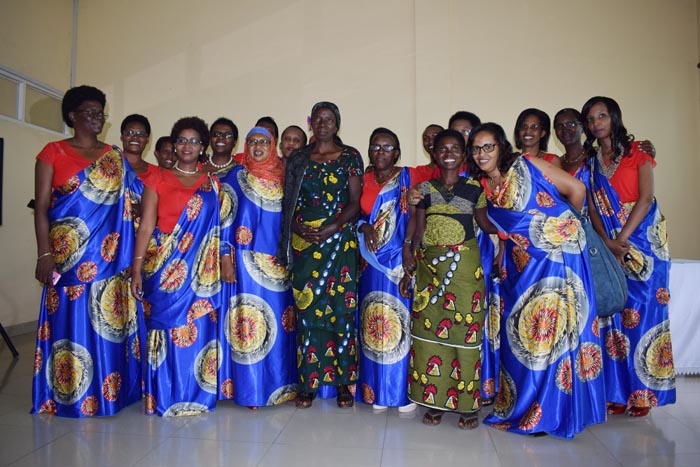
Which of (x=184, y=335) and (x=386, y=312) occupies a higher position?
(x=386, y=312)

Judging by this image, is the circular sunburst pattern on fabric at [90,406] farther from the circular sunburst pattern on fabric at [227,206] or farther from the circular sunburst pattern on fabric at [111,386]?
the circular sunburst pattern on fabric at [227,206]

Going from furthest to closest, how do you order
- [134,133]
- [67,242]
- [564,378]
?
[134,133]
[67,242]
[564,378]

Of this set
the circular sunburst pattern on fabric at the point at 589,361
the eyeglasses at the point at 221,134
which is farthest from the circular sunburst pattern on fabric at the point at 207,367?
the circular sunburst pattern on fabric at the point at 589,361

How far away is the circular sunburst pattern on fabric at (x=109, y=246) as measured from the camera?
2.76 m

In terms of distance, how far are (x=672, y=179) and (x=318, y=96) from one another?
3.92 meters

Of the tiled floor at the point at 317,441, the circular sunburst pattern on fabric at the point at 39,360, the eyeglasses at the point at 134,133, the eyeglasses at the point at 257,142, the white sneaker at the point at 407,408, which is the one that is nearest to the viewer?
the tiled floor at the point at 317,441

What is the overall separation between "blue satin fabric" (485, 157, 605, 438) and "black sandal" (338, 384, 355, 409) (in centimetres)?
89

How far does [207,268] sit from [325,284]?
2.18ft

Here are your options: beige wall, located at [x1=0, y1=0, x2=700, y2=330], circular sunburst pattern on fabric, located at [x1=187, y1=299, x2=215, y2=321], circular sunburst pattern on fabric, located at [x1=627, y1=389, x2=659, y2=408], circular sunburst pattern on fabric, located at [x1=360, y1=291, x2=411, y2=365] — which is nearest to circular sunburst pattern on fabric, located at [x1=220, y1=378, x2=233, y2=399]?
circular sunburst pattern on fabric, located at [x1=187, y1=299, x2=215, y2=321]

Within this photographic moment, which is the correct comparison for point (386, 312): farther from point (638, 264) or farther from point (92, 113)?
point (92, 113)

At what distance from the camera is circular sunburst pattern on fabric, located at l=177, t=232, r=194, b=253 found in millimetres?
2760

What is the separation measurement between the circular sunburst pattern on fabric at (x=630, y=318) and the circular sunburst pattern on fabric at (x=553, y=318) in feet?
1.77

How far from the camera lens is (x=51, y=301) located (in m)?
2.71

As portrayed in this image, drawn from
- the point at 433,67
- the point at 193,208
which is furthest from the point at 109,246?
the point at 433,67
